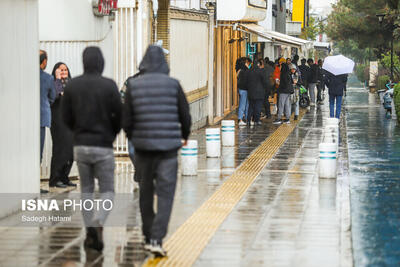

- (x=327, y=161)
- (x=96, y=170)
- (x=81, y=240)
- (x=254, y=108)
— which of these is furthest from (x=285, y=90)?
(x=96, y=170)

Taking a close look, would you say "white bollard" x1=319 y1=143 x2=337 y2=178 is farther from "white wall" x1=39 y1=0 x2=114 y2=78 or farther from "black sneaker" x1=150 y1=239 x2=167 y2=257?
"black sneaker" x1=150 y1=239 x2=167 y2=257

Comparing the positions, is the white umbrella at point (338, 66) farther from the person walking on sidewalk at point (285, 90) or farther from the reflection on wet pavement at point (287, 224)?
the reflection on wet pavement at point (287, 224)

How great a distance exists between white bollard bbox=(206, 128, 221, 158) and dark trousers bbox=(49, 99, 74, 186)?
444cm

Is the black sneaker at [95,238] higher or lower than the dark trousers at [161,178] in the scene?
lower

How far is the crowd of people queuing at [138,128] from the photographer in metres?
8.06

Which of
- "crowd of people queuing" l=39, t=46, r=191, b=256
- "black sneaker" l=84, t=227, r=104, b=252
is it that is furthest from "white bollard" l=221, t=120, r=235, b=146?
"black sneaker" l=84, t=227, r=104, b=252

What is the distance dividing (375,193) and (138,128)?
540 cm

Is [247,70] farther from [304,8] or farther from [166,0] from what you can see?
[304,8]

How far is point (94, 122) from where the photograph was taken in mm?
8258

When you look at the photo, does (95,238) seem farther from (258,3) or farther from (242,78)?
(258,3)

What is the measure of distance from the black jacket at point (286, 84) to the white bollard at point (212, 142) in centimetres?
861

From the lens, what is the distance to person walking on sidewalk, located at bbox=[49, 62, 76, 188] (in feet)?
40.6

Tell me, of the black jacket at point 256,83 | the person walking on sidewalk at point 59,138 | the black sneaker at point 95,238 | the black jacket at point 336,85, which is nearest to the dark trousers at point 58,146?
the person walking on sidewalk at point 59,138

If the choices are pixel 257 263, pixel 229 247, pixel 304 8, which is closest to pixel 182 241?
pixel 229 247
